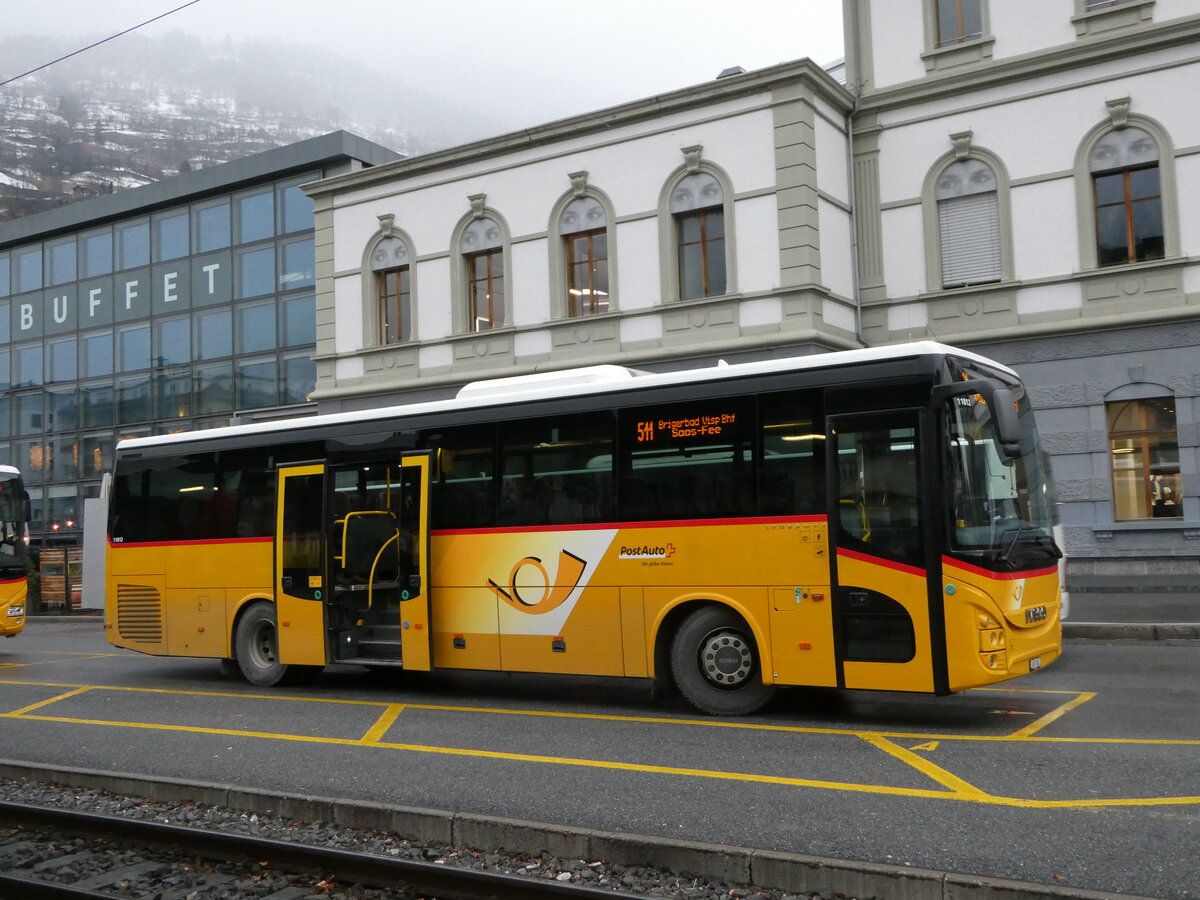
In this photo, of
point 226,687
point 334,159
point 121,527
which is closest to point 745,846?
point 226,687

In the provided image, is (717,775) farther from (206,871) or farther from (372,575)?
(372,575)

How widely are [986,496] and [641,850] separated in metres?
4.79

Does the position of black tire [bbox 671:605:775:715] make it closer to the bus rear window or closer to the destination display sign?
the bus rear window

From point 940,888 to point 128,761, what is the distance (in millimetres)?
6673

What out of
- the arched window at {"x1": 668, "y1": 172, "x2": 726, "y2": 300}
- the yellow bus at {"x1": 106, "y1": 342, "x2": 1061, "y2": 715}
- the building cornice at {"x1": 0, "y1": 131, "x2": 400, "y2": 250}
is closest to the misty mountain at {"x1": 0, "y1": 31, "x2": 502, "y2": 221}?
the building cornice at {"x1": 0, "y1": 131, "x2": 400, "y2": 250}

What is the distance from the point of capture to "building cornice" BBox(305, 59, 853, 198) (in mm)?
20734

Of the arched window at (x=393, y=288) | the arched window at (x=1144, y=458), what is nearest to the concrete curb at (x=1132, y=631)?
the arched window at (x=1144, y=458)

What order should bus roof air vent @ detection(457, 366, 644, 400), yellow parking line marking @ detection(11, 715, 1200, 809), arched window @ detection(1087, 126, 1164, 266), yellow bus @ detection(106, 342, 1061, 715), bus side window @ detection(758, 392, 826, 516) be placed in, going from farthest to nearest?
arched window @ detection(1087, 126, 1164, 266)
bus roof air vent @ detection(457, 366, 644, 400)
bus side window @ detection(758, 392, 826, 516)
yellow bus @ detection(106, 342, 1061, 715)
yellow parking line marking @ detection(11, 715, 1200, 809)

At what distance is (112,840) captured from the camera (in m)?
6.91

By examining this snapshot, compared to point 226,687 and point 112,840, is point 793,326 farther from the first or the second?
point 112,840

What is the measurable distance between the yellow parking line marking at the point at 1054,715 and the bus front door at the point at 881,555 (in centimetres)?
80

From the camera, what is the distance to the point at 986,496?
9281 millimetres

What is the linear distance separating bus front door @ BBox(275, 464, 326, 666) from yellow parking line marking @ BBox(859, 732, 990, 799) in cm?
623

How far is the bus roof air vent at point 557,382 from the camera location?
1120 centimetres
